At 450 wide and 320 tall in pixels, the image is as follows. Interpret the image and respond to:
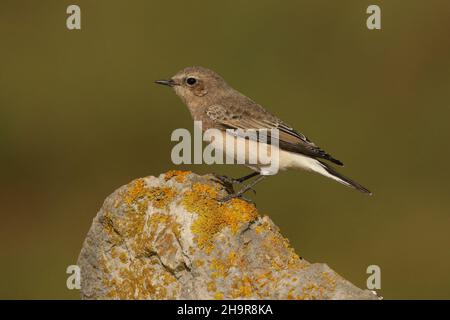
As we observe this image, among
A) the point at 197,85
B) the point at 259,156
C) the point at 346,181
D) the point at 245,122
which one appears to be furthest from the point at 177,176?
the point at 197,85

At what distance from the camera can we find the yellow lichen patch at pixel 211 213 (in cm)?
962

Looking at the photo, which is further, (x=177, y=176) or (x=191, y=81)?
(x=191, y=81)

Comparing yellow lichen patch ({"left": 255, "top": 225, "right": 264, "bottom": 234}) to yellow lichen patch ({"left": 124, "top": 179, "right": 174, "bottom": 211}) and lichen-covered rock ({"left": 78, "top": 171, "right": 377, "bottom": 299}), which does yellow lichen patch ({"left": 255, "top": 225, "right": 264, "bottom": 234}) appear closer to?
lichen-covered rock ({"left": 78, "top": 171, "right": 377, "bottom": 299})

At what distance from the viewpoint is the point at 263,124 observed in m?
12.8

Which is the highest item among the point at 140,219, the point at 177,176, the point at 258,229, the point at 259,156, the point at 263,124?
the point at 263,124

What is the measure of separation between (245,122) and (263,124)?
0.24 m

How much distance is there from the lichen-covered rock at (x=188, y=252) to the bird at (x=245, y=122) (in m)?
1.56

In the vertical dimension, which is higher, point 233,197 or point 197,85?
point 197,85

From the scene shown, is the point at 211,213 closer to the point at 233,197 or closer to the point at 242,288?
the point at 233,197

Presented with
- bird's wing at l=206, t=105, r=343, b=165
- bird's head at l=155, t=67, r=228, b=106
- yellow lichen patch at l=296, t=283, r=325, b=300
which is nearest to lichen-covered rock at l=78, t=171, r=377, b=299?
yellow lichen patch at l=296, t=283, r=325, b=300

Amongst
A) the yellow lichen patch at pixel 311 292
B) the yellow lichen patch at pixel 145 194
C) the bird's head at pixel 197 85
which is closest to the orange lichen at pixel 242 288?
the yellow lichen patch at pixel 311 292

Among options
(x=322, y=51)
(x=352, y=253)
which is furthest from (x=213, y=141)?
(x=322, y=51)
